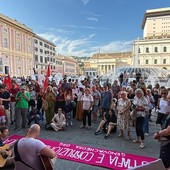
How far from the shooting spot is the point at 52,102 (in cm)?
738

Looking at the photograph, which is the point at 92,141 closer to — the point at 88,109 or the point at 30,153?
the point at 88,109

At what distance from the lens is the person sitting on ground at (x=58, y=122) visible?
681cm

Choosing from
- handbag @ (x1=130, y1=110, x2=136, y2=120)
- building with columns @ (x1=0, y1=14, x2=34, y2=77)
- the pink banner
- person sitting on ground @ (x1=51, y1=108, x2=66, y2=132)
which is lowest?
the pink banner

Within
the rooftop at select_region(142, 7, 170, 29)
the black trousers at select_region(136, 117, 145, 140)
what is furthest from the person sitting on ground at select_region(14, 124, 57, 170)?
the rooftop at select_region(142, 7, 170, 29)

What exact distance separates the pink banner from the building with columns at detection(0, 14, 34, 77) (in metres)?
41.4

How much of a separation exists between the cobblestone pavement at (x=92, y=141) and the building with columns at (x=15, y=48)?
131ft

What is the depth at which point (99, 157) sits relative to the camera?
453 centimetres

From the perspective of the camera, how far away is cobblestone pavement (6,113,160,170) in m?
4.20

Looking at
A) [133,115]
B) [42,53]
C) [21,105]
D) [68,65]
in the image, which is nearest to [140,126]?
[133,115]

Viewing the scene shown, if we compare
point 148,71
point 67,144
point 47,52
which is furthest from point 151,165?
point 47,52

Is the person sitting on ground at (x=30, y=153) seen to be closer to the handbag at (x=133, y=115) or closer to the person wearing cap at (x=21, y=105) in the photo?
the handbag at (x=133, y=115)

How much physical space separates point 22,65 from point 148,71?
35.3 m

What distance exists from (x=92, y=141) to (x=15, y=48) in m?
47.2

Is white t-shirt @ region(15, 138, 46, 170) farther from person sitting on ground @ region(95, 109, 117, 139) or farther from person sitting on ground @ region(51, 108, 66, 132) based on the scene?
person sitting on ground @ region(51, 108, 66, 132)
